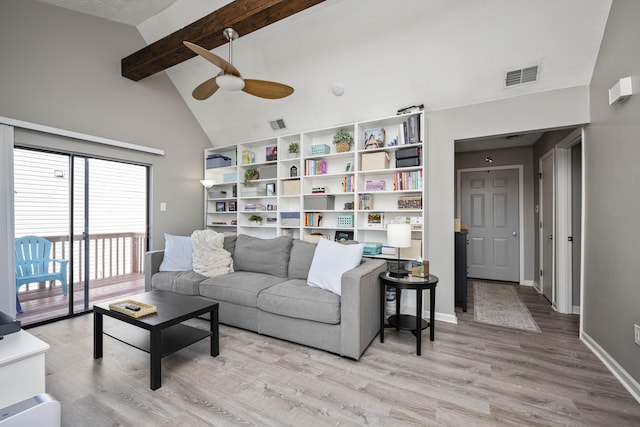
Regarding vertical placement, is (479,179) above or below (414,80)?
below

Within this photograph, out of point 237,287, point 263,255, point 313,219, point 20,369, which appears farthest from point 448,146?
point 20,369

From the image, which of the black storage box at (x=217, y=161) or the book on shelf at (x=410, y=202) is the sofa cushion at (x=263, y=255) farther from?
the black storage box at (x=217, y=161)

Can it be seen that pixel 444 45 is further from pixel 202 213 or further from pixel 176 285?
pixel 202 213

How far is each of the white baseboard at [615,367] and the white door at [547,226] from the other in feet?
4.20

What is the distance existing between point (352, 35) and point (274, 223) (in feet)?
8.86

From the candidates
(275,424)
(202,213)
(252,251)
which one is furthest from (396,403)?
(202,213)

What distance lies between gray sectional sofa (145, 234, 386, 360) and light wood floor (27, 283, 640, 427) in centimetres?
15

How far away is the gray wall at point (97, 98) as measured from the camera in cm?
296

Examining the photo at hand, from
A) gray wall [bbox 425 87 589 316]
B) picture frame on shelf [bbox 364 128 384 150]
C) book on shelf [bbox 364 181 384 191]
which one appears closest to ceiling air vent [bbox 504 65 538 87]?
gray wall [bbox 425 87 589 316]

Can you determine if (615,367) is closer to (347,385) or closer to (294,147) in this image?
(347,385)

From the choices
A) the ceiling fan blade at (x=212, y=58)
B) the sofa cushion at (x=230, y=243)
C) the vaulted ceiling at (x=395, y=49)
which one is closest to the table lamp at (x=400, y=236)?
the vaulted ceiling at (x=395, y=49)

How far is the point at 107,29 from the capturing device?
3586 millimetres

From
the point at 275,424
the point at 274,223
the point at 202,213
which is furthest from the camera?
the point at 202,213

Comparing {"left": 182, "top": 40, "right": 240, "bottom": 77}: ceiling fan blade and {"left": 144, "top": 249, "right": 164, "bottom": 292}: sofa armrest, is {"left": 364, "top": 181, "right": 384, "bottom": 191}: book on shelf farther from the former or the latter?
{"left": 144, "top": 249, "right": 164, "bottom": 292}: sofa armrest
